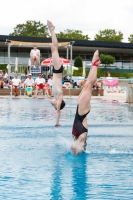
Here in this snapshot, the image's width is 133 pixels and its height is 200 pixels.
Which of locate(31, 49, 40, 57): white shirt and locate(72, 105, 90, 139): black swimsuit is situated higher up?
locate(31, 49, 40, 57): white shirt

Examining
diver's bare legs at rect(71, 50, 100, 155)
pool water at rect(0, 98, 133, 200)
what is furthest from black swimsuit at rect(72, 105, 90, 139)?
pool water at rect(0, 98, 133, 200)

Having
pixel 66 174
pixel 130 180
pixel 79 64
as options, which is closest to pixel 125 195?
pixel 130 180

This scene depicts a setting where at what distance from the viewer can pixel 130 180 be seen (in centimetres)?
556

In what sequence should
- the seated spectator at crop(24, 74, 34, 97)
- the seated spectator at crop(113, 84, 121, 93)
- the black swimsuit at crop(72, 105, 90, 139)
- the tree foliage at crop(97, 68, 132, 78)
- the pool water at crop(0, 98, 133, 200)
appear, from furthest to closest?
1. the tree foliage at crop(97, 68, 132, 78)
2. the seated spectator at crop(113, 84, 121, 93)
3. the seated spectator at crop(24, 74, 34, 97)
4. the black swimsuit at crop(72, 105, 90, 139)
5. the pool water at crop(0, 98, 133, 200)

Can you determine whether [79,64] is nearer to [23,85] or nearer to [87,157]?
[23,85]

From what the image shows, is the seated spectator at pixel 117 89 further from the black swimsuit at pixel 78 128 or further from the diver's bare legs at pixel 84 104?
the black swimsuit at pixel 78 128

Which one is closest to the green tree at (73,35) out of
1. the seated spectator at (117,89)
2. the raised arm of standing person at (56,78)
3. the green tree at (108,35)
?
the green tree at (108,35)

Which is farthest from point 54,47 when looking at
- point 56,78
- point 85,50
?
point 85,50

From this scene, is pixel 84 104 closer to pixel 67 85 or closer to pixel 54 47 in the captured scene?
pixel 54 47

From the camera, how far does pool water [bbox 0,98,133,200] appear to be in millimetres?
5000

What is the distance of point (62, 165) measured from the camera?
6383 mm

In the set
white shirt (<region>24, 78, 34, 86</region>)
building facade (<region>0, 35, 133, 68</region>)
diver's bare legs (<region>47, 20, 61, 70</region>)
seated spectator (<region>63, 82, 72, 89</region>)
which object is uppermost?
building facade (<region>0, 35, 133, 68</region>)

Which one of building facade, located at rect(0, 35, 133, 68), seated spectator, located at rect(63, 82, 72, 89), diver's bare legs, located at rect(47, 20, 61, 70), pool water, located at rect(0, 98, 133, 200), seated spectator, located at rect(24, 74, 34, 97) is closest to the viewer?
pool water, located at rect(0, 98, 133, 200)

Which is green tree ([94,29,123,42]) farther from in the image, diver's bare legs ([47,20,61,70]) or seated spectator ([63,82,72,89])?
diver's bare legs ([47,20,61,70])
